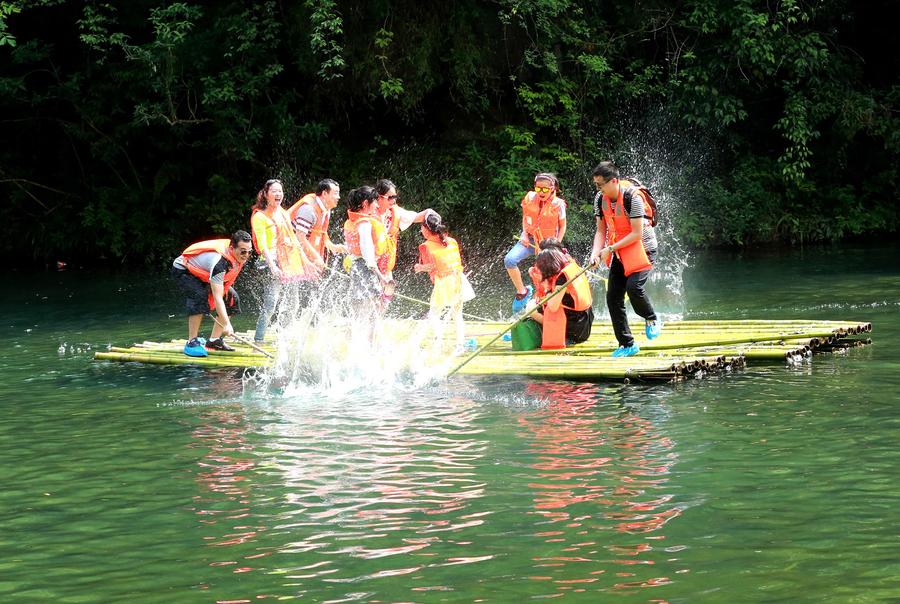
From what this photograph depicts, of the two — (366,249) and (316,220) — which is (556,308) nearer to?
(366,249)

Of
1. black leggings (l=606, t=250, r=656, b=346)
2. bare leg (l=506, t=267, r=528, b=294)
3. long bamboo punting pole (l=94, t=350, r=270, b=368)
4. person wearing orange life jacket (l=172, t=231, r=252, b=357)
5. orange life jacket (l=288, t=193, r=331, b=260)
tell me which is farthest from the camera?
bare leg (l=506, t=267, r=528, b=294)

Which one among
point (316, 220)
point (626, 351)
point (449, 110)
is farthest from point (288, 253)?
point (449, 110)

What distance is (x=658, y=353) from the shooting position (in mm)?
10180

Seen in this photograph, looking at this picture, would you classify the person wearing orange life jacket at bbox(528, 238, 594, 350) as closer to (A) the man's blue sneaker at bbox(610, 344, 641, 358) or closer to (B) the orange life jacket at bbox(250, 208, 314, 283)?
(A) the man's blue sneaker at bbox(610, 344, 641, 358)

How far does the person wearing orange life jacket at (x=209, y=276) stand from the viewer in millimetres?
11008

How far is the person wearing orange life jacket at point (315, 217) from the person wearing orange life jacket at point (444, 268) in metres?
0.89

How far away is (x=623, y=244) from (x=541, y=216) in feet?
8.36

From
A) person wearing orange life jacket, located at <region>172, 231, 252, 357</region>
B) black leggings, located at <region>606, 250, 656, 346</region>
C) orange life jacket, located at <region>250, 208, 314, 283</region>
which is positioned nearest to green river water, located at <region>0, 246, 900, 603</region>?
person wearing orange life jacket, located at <region>172, 231, 252, 357</region>

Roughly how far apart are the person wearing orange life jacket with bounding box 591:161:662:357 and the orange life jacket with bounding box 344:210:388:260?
6.80ft

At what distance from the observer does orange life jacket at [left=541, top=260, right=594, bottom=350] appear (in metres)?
10.4

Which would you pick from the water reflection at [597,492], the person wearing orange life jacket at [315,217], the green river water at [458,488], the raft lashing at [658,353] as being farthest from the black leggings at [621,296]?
the person wearing orange life jacket at [315,217]

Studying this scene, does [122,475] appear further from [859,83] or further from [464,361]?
[859,83]

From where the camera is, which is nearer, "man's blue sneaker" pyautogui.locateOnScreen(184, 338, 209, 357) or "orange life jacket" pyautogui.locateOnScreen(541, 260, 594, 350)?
"orange life jacket" pyautogui.locateOnScreen(541, 260, 594, 350)

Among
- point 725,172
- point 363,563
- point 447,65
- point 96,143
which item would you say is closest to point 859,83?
point 725,172
